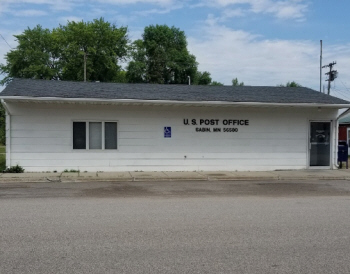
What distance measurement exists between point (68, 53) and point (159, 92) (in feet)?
130

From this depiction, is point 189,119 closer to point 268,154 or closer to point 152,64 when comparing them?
point 268,154

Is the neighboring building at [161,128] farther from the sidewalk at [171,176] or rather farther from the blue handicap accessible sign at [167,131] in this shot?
the sidewalk at [171,176]

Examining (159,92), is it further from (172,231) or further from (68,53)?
(68,53)

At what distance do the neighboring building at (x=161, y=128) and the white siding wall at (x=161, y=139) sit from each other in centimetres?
4

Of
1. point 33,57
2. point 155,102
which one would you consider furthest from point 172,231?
point 33,57

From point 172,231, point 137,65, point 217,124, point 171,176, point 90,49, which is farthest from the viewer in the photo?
point 137,65

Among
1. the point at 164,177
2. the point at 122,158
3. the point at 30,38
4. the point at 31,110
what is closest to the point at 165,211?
the point at 164,177

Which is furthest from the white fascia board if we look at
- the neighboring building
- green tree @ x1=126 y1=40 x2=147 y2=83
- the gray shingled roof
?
green tree @ x1=126 y1=40 x2=147 y2=83

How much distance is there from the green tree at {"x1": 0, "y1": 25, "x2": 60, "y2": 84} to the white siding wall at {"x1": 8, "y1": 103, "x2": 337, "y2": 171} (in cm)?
3886

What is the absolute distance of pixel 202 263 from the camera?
501 cm

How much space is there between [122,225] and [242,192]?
5365 millimetres

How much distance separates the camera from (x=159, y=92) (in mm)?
16766

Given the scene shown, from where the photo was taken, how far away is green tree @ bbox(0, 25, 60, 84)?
52.3 metres

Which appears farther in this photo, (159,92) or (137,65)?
(137,65)
